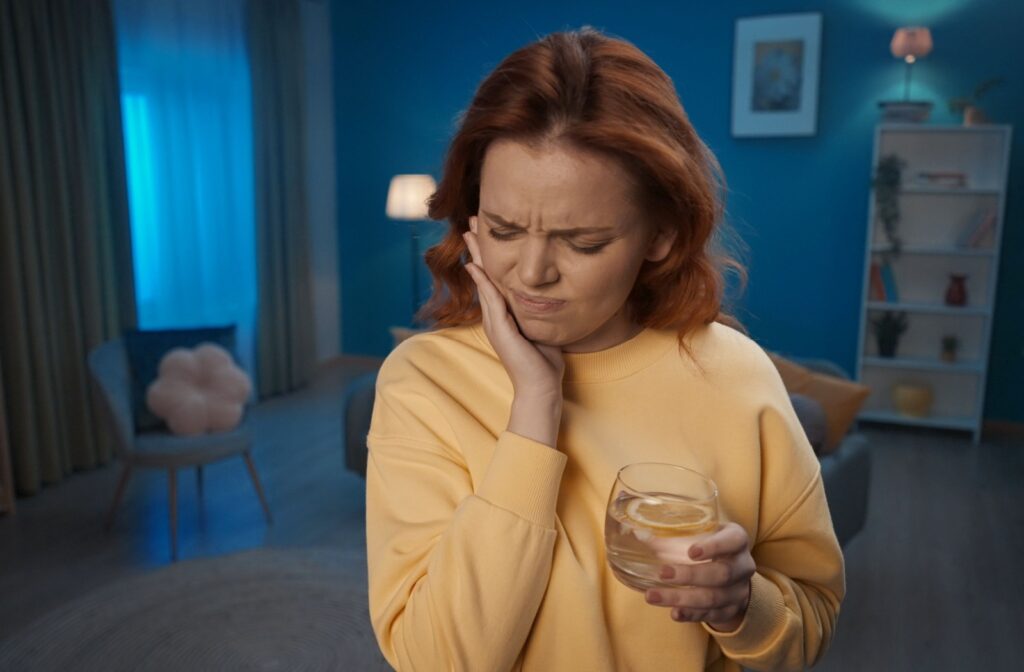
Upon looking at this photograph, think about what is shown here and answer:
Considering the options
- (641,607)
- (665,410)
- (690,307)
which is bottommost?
(641,607)

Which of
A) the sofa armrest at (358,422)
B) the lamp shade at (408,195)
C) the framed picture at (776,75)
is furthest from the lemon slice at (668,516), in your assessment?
the framed picture at (776,75)

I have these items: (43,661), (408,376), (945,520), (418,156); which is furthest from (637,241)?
(418,156)

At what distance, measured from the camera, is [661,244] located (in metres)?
1.03

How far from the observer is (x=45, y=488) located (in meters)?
4.00

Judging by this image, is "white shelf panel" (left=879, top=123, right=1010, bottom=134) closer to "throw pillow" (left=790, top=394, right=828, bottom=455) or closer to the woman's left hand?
"throw pillow" (left=790, top=394, right=828, bottom=455)

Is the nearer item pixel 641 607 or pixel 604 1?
pixel 641 607

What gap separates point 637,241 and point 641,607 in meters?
0.40

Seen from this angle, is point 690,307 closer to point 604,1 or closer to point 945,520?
point 945,520

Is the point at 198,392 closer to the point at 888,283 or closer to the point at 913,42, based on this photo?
the point at 888,283

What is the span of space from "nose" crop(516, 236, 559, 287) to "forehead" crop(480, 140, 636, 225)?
0.08 feet

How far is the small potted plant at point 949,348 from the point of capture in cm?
492

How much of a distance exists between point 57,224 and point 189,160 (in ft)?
3.69

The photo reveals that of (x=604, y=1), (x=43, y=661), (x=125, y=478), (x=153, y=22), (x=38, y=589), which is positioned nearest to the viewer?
(x=43, y=661)

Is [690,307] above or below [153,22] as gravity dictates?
below
